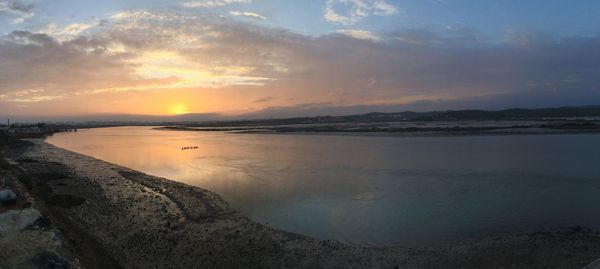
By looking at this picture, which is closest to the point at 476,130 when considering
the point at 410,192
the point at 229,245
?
the point at 410,192

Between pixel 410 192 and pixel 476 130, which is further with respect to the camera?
pixel 476 130

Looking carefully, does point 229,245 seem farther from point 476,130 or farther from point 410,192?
point 476,130

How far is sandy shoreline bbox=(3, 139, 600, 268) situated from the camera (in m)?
9.27

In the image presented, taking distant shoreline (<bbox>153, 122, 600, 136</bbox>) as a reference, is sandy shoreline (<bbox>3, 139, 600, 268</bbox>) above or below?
below

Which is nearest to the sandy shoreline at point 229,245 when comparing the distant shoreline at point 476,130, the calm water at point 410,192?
the calm water at point 410,192

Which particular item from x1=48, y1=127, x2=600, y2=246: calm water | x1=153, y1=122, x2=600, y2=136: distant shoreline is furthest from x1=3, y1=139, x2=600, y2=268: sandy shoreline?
x1=153, y1=122, x2=600, y2=136: distant shoreline

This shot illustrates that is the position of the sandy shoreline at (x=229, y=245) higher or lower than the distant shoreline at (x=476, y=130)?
lower

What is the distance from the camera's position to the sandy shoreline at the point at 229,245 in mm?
9273

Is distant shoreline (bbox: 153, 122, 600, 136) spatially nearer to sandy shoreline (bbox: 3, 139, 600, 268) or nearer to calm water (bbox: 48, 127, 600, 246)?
calm water (bbox: 48, 127, 600, 246)

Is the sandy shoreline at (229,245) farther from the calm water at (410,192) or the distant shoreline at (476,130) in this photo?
the distant shoreline at (476,130)

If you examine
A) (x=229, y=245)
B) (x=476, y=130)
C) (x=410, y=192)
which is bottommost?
(x=229, y=245)

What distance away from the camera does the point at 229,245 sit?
1056cm

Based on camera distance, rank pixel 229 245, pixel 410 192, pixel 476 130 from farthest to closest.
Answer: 1. pixel 476 130
2. pixel 410 192
3. pixel 229 245

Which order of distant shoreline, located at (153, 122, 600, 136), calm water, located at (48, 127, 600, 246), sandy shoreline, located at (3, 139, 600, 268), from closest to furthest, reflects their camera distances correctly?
sandy shoreline, located at (3, 139, 600, 268) < calm water, located at (48, 127, 600, 246) < distant shoreline, located at (153, 122, 600, 136)
